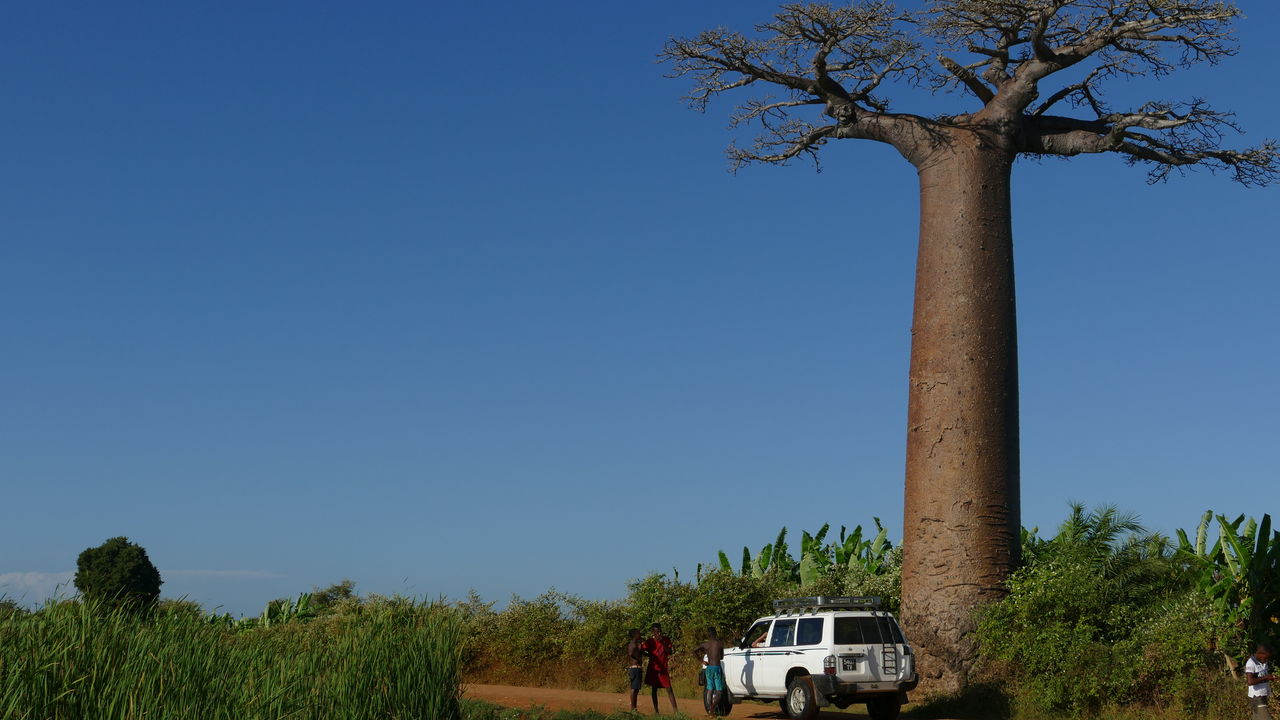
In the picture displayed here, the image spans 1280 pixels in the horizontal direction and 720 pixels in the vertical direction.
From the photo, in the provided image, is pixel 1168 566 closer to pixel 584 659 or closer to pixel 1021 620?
pixel 1021 620

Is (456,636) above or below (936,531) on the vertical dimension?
below

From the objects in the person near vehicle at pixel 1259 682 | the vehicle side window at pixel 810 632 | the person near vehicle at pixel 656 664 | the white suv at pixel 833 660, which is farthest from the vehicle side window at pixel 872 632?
the person near vehicle at pixel 1259 682

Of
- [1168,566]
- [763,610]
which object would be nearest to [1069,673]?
[1168,566]

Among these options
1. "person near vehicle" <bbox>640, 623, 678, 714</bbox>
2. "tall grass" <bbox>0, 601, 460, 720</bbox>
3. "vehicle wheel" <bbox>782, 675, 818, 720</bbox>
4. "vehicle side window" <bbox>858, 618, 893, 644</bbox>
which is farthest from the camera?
"person near vehicle" <bbox>640, 623, 678, 714</bbox>

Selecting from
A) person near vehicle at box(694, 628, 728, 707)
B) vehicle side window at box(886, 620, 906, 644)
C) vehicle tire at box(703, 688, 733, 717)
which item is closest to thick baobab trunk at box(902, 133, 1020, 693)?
vehicle side window at box(886, 620, 906, 644)

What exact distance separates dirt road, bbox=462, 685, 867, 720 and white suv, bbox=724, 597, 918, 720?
142 cm

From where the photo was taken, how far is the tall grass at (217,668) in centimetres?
1173

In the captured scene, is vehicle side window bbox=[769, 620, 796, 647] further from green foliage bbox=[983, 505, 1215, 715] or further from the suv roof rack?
green foliage bbox=[983, 505, 1215, 715]

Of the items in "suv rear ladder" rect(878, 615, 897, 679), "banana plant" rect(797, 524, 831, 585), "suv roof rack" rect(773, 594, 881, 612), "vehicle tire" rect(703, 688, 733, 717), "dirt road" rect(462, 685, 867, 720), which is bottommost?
"dirt road" rect(462, 685, 867, 720)

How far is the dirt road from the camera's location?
22719mm

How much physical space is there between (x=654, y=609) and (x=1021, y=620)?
9.91 metres

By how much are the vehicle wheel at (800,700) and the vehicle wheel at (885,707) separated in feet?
5.27

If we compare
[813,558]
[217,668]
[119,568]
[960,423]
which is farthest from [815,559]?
[119,568]

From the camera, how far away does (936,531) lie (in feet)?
85.4
